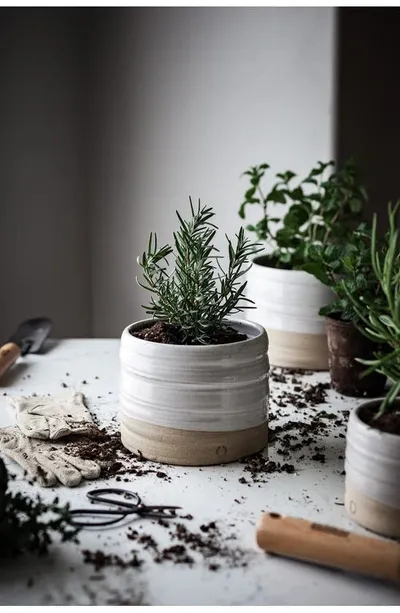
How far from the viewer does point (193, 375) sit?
1.13 m

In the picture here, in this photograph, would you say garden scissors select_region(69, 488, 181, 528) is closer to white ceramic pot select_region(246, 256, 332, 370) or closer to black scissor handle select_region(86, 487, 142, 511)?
black scissor handle select_region(86, 487, 142, 511)

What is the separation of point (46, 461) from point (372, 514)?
0.41m

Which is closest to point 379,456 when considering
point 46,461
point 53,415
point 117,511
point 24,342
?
Result: point 117,511

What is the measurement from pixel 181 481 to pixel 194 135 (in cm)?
169

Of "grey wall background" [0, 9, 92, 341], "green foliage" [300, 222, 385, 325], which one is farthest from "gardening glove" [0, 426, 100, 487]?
"grey wall background" [0, 9, 92, 341]

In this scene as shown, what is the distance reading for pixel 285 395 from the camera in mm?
1441

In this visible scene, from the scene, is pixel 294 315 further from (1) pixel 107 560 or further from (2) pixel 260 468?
(1) pixel 107 560

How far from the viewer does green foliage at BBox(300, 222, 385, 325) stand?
1320mm

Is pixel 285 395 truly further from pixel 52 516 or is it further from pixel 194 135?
pixel 194 135

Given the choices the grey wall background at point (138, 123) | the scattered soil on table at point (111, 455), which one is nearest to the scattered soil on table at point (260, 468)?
the scattered soil on table at point (111, 455)

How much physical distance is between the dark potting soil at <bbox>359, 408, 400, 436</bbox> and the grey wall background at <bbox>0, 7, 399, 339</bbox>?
1609 millimetres

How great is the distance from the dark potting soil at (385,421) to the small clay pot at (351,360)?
15.9 inches

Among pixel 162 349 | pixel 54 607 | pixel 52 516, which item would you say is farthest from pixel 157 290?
pixel 54 607

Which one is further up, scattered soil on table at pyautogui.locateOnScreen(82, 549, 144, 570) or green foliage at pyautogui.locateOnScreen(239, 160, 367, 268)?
green foliage at pyautogui.locateOnScreen(239, 160, 367, 268)
